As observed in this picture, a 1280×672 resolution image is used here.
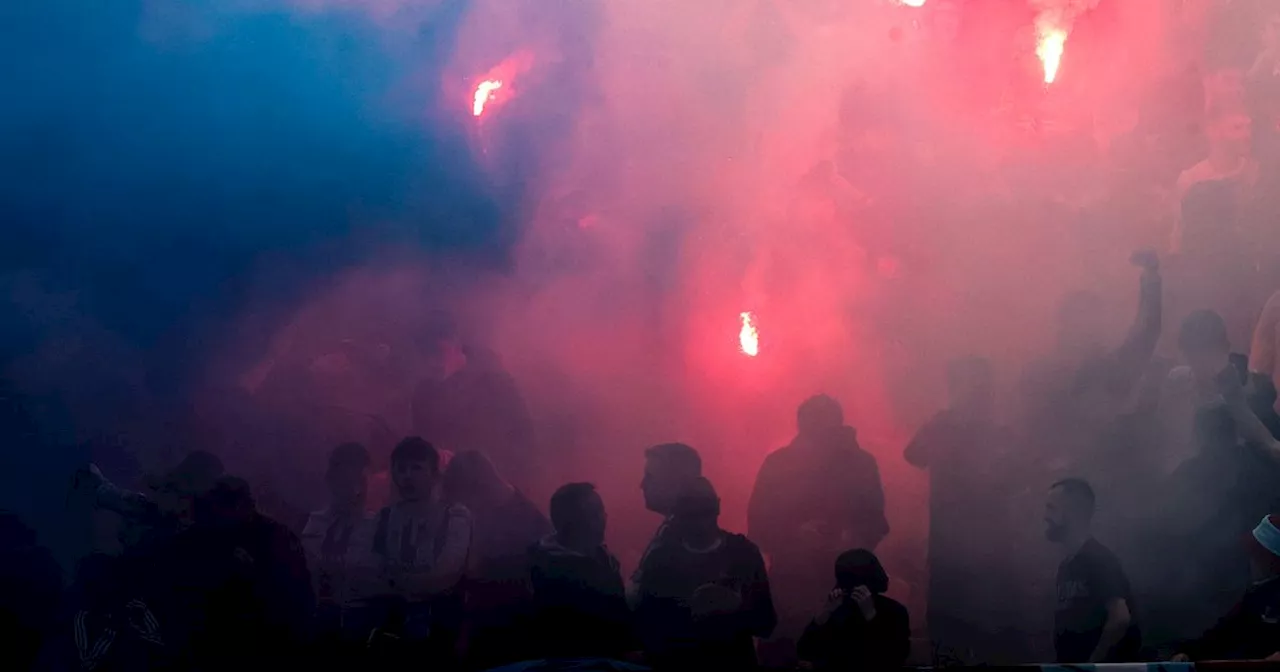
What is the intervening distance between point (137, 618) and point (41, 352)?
3.89ft

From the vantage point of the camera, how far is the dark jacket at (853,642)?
3863 millimetres

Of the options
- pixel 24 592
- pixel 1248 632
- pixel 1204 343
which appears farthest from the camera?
pixel 1204 343

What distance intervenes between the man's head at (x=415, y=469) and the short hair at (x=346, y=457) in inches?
5.5

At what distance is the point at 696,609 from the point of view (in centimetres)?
389

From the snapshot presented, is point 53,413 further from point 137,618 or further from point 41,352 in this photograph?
point 137,618

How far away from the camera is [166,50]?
13.2 ft

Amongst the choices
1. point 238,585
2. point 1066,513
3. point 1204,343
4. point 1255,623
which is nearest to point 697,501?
point 1066,513

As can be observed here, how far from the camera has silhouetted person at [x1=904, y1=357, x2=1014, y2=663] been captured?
3920 mm

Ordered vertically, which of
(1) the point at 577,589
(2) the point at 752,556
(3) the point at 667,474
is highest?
(3) the point at 667,474

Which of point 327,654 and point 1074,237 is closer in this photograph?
point 327,654

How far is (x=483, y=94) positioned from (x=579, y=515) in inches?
73.1

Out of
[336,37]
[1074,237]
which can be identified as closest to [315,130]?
[336,37]

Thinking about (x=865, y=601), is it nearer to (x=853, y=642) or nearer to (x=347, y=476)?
(x=853, y=642)

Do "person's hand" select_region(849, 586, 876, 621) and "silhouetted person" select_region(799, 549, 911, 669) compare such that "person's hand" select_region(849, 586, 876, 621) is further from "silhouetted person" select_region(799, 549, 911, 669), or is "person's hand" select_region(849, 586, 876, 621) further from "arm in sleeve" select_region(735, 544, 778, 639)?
"arm in sleeve" select_region(735, 544, 778, 639)
